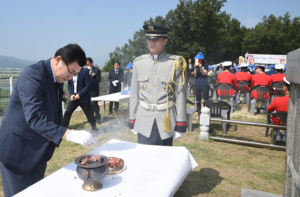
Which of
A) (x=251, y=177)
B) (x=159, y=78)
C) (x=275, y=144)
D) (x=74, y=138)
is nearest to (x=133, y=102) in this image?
(x=159, y=78)

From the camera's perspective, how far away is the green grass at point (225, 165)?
12.2ft

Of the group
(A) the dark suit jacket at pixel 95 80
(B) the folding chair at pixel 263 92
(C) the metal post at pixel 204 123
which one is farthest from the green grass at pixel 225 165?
(B) the folding chair at pixel 263 92

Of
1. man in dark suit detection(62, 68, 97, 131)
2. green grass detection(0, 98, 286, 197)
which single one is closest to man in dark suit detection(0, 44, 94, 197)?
green grass detection(0, 98, 286, 197)

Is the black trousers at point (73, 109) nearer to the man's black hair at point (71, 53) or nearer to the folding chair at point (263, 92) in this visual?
the man's black hair at point (71, 53)

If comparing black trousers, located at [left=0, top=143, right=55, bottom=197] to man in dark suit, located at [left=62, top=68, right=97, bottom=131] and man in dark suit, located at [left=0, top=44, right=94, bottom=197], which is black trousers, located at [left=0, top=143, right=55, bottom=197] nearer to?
man in dark suit, located at [left=0, top=44, right=94, bottom=197]

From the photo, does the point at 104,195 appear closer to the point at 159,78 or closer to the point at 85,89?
the point at 159,78

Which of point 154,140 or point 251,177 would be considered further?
point 251,177

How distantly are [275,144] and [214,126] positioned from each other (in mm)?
2114

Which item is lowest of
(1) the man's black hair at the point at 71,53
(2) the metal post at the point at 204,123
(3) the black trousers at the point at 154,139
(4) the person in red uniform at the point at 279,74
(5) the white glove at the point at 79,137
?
(2) the metal post at the point at 204,123

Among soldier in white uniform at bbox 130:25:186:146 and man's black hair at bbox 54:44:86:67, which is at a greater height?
man's black hair at bbox 54:44:86:67

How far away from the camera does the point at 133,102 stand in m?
3.19

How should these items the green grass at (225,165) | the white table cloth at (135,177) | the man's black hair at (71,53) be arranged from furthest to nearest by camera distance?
the green grass at (225,165) < the man's black hair at (71,53) < the white table cloth at (135,177)

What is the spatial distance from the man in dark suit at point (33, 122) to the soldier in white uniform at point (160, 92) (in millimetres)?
1241

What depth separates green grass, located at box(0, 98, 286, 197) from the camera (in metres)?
Result: 3.73
